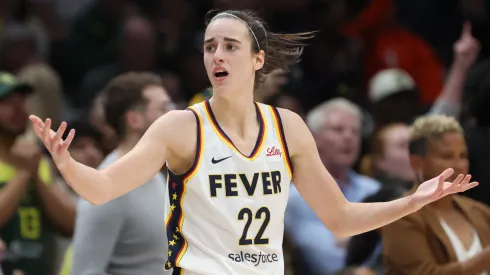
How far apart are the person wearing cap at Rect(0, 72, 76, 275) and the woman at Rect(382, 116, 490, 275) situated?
93.1 inches

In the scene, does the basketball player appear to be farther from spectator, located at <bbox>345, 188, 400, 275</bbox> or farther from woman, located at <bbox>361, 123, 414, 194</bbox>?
woman, located at <bbox>361, 123, 414, 194</bbox>

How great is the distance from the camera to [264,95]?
729cm

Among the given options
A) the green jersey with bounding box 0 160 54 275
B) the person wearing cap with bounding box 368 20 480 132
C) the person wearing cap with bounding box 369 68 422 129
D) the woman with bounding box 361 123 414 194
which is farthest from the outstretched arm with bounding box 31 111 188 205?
the person wearing cap with bounding box 369 68 422 129

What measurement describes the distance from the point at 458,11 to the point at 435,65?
89 centimetres

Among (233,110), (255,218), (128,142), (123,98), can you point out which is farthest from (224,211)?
(123,98)

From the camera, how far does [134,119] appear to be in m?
6.70

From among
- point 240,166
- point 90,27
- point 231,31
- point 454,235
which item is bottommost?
point 454,235

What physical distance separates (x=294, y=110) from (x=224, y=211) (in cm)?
460

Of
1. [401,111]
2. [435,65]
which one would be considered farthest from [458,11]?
[401,111]

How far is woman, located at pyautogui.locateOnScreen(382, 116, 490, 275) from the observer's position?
6262mm

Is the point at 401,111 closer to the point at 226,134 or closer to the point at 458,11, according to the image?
the point at 458,11

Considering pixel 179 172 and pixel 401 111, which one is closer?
pixel 179 172

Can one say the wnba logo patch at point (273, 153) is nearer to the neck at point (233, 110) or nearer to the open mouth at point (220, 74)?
the neck at point (233, 110)

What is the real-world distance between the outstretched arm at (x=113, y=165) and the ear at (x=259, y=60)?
1.34ft
